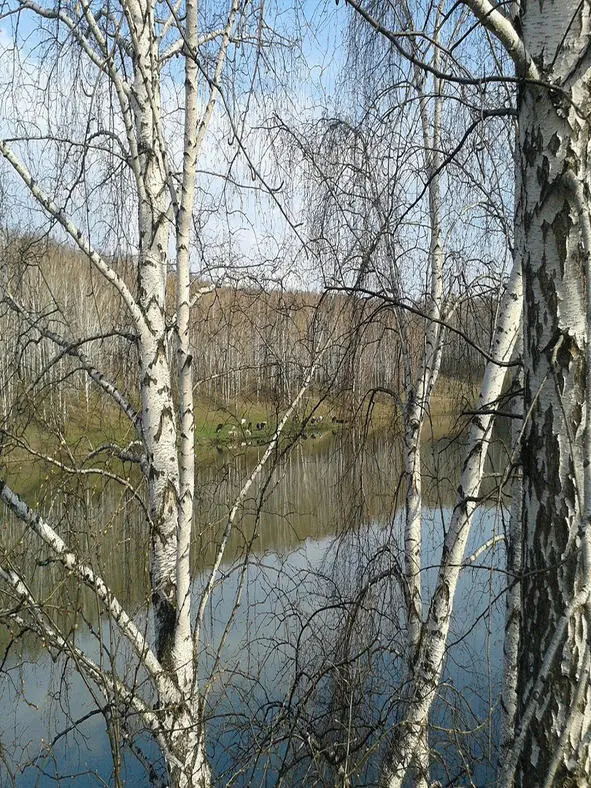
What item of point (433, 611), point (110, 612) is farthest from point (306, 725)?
point (110, 612)

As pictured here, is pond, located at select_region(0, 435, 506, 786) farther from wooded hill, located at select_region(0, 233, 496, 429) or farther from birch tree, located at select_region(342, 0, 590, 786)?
wooded hill, located at select_region(0, 233, 496, 429)

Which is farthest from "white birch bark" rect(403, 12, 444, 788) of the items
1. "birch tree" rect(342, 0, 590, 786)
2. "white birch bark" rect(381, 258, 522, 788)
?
"birch tree" rect(342, 0, 590, 786)

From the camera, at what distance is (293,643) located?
160 inches

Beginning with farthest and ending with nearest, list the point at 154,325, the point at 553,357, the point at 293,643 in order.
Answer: the point at 293,643
the point at 154,325
the point at 553,357

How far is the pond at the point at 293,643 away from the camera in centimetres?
238

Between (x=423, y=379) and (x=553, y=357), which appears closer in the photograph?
(x=553, y=357)

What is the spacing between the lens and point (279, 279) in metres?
3.02

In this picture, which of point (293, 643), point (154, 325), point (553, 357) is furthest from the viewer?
point (293, 643)

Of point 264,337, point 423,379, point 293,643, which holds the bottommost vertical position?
point 293,643

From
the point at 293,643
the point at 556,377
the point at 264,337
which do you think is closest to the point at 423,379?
the point at 264,337

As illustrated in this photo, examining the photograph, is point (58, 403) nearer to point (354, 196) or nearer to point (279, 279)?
point (279, 279)

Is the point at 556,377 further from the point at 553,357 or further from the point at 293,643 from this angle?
the point at 293,643

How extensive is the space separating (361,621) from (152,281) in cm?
165

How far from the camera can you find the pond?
2.38 m
